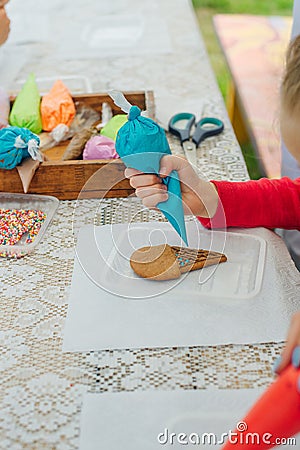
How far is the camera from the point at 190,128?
45.4 inches

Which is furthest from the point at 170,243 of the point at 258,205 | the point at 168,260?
the point at 258,205

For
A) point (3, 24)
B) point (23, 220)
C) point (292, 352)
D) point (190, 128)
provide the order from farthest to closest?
point (3, 24), point (190, 128), point (23, 220), point (292, 352)

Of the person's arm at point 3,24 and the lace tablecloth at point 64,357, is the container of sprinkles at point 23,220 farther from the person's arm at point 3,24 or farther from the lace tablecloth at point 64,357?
the person's arm at point 3,24

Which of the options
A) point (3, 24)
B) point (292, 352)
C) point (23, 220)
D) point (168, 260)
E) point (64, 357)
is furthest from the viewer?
point (3, 24)

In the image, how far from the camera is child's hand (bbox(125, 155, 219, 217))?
0.80 m

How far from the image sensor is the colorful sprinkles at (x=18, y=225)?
886mm

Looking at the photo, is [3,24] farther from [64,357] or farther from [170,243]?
[64,357]

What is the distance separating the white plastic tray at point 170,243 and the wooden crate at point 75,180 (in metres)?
0.08

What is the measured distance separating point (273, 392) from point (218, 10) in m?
3.26

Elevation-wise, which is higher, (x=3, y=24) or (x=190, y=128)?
(x=3, y=24)

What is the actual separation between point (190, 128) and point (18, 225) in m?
0.40

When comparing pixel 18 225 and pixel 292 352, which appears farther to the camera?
pixel 18 225

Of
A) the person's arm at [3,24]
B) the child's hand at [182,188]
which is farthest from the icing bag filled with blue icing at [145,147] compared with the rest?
the person's arm at [3,24]

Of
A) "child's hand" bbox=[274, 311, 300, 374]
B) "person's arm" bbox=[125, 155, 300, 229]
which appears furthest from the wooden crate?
"child's hand" bbox=[274, 311, 300, 374]
